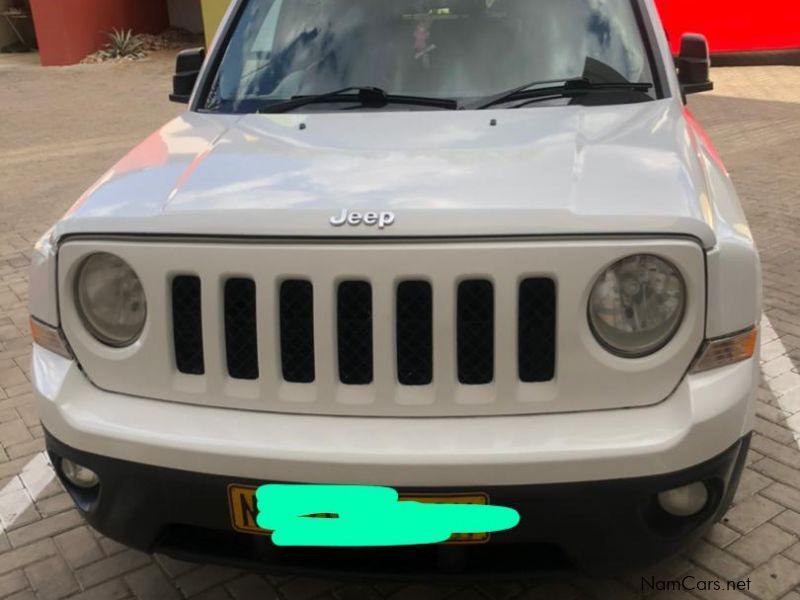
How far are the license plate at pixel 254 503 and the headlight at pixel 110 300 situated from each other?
502mm

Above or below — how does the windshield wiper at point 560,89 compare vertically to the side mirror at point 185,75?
above

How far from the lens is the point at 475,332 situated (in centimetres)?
209

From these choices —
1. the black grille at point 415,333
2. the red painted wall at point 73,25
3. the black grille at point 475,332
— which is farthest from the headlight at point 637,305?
the red painted wall at point 73,25

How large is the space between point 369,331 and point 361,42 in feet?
5.63

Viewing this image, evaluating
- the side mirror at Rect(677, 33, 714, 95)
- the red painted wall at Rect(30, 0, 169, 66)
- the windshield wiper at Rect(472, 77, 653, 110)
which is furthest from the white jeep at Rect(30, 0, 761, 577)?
the red painted wall at Rect(30, 0, 169, 66)

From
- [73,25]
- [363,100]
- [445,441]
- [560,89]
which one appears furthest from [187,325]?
[73,25]

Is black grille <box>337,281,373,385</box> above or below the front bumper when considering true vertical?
above

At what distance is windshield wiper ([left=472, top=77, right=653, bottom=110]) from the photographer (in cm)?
306

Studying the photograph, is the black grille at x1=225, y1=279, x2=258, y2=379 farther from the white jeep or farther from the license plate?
the license plate

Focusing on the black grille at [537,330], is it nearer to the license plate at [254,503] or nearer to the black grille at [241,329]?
the license plate at [254,503]

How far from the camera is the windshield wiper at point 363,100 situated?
3.11m

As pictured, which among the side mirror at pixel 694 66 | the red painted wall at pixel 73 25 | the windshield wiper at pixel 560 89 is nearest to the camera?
the windshield wiper at pixel 560 89

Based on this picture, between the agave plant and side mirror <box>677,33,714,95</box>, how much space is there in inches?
700

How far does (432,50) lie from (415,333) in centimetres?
163
